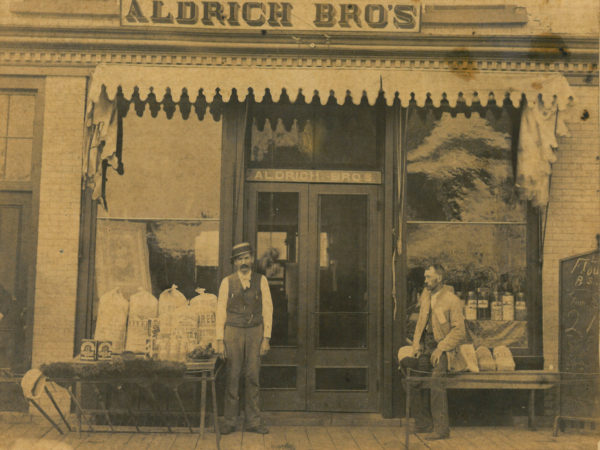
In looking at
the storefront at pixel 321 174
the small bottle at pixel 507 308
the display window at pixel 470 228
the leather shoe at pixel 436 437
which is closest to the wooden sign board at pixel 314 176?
the storefront at pixel 321 174

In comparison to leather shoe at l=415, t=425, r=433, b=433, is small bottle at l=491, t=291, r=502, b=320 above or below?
above

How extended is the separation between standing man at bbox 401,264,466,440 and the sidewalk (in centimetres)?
25

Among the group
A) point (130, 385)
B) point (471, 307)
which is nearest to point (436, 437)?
point (471, 307)

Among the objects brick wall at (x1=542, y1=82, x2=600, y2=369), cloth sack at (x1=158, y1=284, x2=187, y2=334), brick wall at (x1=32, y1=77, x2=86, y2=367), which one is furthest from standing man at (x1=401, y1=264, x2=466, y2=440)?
brick wall at (x1=32, y1=77, x2=86, y2=367)

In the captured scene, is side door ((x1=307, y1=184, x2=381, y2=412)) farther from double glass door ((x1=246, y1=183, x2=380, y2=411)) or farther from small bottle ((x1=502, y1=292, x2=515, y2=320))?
small bottle ((x1=502, y1=292, x2=515, y2=320))

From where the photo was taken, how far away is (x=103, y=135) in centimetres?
786

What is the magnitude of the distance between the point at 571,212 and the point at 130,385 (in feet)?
18.9

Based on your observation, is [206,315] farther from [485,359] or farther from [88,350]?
[485,359]

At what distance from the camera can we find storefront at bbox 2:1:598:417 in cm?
796

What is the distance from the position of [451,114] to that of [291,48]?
2.22 metres

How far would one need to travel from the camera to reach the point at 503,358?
7.92 meters

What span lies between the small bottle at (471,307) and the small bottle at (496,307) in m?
0.23

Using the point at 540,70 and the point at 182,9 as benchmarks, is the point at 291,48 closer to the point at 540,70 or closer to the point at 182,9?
the point at 182,9

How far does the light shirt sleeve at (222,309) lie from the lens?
25.0 feet
